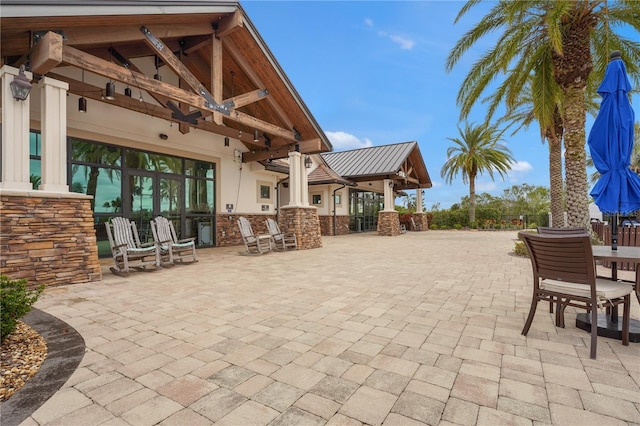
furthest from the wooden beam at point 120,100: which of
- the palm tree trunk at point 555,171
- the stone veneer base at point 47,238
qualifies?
the palm tree trunk at point 555,171

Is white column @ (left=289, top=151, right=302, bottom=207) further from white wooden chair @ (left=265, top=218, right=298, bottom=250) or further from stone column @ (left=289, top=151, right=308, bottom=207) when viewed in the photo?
white wooden chair @ (left=265, top=218, right=298, bottom=250)

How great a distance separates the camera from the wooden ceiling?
489cm

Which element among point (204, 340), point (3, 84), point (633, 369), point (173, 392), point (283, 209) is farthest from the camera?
point (283, 209)

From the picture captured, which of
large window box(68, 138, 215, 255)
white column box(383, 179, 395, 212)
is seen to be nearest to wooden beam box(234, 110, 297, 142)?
large window box(68, 138, 215, 255)

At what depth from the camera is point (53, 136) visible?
4992mm

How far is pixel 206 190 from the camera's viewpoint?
35.4ft

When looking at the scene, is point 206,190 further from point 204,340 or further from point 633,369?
point 633,369

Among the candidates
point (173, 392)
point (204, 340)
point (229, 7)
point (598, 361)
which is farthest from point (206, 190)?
point (598, 361)

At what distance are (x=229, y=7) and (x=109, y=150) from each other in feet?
15.4

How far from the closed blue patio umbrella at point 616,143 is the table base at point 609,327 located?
2.42ft

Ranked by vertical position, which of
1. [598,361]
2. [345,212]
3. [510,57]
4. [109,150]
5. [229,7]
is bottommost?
[598,361]

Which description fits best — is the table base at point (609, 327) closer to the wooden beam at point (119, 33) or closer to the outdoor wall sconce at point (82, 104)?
the wooden beam at point (119, 33)

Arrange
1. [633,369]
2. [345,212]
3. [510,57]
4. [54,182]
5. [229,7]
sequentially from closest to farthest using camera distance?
[633,369] < [54,182] < [229,7] < [510,57] < [345,212]

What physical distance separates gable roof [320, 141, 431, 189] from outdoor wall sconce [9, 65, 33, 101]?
13109 millimetres
